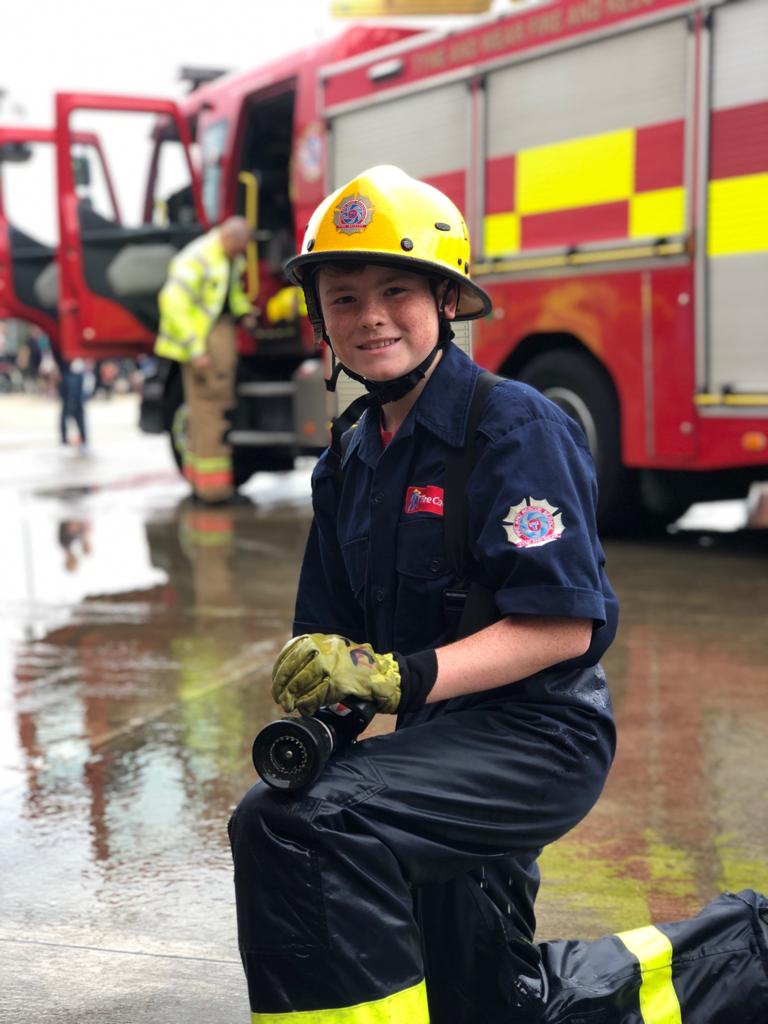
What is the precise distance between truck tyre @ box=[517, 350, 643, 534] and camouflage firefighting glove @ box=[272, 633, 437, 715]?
19.2 ft

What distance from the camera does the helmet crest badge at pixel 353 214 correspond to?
7.36ft

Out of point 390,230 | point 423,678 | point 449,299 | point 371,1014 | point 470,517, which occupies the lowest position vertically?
point 371,1014

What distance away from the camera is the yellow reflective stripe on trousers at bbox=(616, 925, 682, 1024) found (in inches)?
94.2

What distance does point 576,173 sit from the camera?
25.5 feet

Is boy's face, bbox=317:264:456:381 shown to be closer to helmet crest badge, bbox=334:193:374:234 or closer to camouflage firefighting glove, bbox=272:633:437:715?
helmet crest badge, bbox=334:193:374:234

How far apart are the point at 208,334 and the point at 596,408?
341cm

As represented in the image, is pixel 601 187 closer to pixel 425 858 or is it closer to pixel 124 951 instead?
pixel 124 951

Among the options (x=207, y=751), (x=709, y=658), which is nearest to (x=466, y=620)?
(x=207, y=751)

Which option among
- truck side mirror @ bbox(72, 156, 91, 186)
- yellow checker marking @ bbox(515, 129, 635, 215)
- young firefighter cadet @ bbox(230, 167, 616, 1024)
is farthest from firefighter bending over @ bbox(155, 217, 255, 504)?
young firefighter cadet @ bbox(230, 167, 616, 1024)

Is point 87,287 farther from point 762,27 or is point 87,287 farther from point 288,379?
point 762,27

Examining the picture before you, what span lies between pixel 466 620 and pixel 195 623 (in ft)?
13.5

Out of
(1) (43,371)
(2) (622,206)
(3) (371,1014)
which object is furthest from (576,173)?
(1) (43,371)

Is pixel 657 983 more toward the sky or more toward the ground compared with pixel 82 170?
more toward the ground

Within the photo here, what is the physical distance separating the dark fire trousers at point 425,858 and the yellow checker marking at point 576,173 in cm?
563
